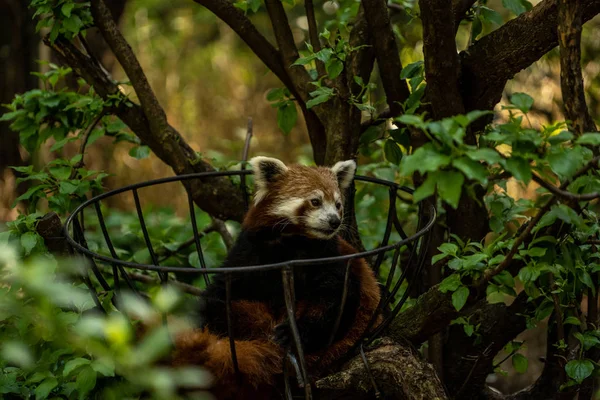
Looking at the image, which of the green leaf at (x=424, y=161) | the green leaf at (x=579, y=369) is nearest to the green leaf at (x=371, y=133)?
the green leaf at (x=579, y=369)

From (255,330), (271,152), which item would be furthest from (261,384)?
(271,152)

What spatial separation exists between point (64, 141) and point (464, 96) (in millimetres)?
1399

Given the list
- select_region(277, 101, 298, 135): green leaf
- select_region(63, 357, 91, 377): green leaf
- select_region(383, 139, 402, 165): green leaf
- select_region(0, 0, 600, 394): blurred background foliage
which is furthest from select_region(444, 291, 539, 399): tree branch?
select_region(0, 0, 600, 394): blurred background foliage

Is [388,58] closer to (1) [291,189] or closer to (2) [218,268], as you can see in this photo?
(1) [291,189]

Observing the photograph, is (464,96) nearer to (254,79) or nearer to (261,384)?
(261,384)

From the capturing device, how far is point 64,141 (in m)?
2.69

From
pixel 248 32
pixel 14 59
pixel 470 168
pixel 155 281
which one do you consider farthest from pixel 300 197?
pixel 14 59

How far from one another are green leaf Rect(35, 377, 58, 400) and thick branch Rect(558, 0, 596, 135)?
1.39m

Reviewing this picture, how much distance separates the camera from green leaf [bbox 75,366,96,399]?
1660mm

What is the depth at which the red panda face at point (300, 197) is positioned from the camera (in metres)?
2.31

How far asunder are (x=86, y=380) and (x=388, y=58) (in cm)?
140

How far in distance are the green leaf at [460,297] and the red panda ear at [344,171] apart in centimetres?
66

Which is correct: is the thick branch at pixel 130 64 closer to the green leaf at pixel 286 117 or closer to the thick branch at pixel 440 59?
the green leaf at pixel 286 117

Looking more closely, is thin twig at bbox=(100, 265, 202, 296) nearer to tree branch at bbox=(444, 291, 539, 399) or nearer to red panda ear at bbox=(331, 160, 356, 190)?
red panda ear at bbox=(331, 160, 356, 190)
